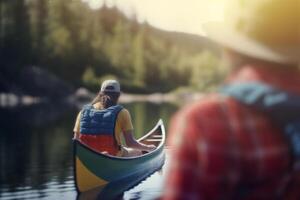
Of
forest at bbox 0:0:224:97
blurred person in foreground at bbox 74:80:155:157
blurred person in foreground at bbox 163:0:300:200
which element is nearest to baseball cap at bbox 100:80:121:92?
blurred person in foreground at bbox 74:80:155:157

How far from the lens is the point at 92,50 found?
71.2ft

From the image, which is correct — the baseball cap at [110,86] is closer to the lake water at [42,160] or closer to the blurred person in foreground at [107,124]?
the blurred person in foreground at [107,124]

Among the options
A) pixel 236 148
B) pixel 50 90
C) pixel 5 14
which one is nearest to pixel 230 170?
pixel 236 148

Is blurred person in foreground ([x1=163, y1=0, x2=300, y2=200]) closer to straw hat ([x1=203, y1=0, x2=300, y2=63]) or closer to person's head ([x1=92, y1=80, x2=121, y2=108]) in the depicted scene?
straw hat ([x1=203, y1=0, x2=300, y2=63])

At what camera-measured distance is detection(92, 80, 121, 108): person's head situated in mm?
4426

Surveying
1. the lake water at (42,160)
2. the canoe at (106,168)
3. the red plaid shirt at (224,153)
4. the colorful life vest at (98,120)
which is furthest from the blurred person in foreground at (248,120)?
the canoe at (106,168)

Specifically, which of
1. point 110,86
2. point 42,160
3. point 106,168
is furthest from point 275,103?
point 42,160

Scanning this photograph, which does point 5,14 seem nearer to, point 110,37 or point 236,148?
point 110,37

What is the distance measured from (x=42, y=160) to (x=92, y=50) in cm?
1419

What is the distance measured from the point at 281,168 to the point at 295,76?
0.10 meters

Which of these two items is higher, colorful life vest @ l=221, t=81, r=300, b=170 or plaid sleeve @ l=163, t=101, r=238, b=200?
colorful life vest @ l=221, t=81, r=300, b=170

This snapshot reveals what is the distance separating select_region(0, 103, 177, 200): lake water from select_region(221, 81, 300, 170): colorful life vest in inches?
106

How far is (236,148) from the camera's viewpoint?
0.62 metres

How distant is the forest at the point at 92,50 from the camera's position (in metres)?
18.8
